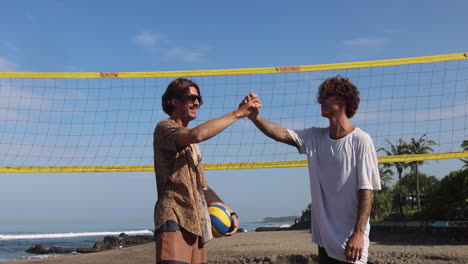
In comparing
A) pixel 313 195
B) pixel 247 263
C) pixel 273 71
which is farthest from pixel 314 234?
pixel 247 263

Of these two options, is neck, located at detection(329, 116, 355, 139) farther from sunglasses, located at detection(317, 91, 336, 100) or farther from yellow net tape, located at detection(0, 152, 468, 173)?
yellow net tape, located at detection(0, 152, 468, 173)

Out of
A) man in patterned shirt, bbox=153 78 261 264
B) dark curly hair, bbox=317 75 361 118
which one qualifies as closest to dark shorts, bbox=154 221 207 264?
man in patterned shirt, bbox=153 78 261 264

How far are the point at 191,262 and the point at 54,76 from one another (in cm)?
573

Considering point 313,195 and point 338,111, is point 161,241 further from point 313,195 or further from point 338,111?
point 338,111

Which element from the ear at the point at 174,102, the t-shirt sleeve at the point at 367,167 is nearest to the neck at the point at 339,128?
the t-shirt sleeve at the point at 367,167

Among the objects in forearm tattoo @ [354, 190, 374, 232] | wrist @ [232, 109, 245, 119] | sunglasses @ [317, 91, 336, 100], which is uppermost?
sunglasses @ [317, 91, 336, 100]

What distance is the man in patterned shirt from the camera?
90.4 inches

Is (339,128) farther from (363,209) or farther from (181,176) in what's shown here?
(181,176)

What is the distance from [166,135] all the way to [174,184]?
24 cm

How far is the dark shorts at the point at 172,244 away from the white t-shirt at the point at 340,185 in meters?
0.66

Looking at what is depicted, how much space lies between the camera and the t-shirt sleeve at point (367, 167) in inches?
94.1

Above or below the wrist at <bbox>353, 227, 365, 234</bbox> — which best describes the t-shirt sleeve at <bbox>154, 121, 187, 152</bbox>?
above

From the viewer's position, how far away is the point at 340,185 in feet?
7.99

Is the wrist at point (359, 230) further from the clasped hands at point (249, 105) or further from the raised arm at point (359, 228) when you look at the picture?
the clasped hands at point (249, 105)
